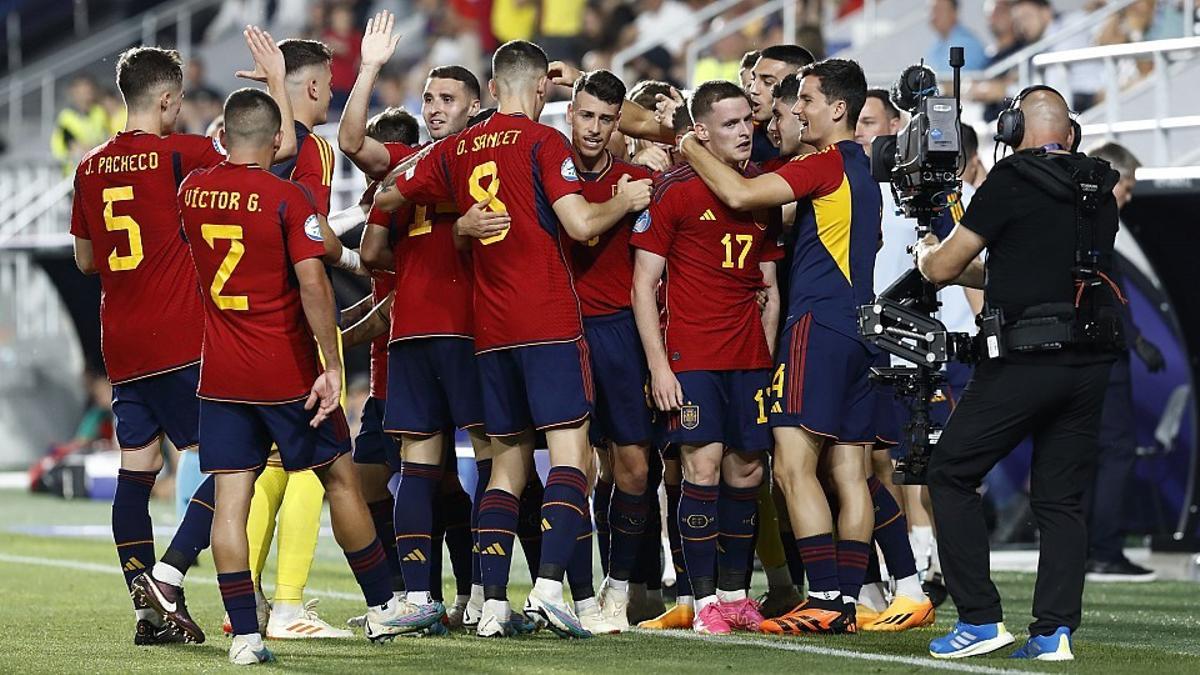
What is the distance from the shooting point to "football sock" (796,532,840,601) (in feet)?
24.2

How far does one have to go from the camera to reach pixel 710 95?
299 inches

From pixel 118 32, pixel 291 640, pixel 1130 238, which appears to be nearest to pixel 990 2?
pixel 1130 238

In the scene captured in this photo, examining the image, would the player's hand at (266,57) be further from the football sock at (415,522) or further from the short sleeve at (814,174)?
the short sleeve at (814,174)

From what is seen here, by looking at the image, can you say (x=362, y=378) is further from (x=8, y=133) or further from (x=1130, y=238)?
(x=8, y=133)

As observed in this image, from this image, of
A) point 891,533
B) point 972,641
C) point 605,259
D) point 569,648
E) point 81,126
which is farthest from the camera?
point 81,126

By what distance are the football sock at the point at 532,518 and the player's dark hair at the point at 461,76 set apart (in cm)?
162

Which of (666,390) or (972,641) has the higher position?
(666,390)

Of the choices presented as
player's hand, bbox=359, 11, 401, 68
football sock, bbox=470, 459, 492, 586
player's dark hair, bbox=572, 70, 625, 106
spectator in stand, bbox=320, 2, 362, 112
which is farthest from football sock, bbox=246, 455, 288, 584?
spectator in stand, bbox=320, 2, 362, 112

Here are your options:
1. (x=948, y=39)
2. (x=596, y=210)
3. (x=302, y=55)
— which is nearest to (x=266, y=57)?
(x=302, y=55)

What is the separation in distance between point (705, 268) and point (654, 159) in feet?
3.07

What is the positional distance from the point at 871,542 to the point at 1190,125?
424cm

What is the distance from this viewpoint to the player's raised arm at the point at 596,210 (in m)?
7.20

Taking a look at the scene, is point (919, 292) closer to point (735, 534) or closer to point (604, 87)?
point (735, 534)

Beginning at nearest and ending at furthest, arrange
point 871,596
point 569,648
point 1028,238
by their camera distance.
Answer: point 1028,238, point 569,648, point 871,596
